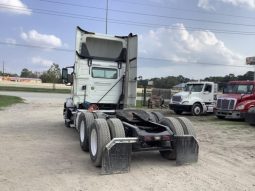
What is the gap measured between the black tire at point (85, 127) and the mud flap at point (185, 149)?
95.8 inches

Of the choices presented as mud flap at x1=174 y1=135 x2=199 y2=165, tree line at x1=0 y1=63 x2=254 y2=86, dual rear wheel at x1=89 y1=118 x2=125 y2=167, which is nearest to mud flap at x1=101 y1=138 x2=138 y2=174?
dual rear wheel at x1=89 y1=118 x2=125 y2=167

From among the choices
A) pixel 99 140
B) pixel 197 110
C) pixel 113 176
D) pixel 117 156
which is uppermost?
pixel 99 140

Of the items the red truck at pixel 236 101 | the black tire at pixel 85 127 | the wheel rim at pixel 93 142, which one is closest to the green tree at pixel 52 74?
the red truck at pixel 236 101

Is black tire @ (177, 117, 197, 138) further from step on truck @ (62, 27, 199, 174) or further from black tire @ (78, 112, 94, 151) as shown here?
black tire @ (78, 112, 94, 151)

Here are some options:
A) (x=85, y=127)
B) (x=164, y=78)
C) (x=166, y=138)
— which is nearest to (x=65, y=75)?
(x=85, y=127)

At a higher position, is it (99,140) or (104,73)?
(104,73)

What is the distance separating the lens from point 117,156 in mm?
6938

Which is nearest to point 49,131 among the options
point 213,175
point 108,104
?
point 108,104

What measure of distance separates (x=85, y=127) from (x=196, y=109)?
47.5ft

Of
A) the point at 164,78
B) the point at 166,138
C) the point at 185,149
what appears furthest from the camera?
the point at 164,78

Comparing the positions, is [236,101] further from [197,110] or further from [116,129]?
[116,129]

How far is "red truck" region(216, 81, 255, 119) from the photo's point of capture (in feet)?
62.2

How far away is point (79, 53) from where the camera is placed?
39.6 feet

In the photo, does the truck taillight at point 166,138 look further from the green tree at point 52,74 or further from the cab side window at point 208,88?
the green tree at point 52,74
